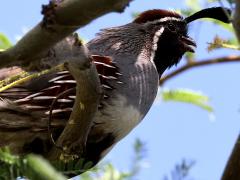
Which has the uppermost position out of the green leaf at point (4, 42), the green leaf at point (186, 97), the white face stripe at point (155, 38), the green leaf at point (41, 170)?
the green leaf at point (41, 170)

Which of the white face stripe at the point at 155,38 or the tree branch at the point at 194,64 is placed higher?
the white face stripe at the point at 155,38

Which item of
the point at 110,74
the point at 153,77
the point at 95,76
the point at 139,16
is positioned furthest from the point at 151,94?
the point at 95,76

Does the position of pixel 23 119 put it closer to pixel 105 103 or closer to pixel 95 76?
pixel 105 103

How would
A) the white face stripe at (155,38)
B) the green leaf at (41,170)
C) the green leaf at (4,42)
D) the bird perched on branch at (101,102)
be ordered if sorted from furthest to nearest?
the white face stripe at (155,38), the green leaf at (4,42), the bird perched on branch at (101,102), the green leaf at (41,170)

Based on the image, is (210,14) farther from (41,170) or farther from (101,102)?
(41,170)

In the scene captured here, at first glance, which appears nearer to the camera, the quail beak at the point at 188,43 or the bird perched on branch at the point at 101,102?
the bird perched on branch at the point at 101,102

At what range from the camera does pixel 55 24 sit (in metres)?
2.44

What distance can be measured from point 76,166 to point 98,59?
1.85 m

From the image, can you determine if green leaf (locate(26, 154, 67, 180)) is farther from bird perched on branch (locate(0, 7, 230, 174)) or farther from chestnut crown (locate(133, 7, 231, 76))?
chestnut crown (locate(133, 7, 231, 76))

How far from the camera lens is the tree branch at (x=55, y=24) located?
2.38 meters

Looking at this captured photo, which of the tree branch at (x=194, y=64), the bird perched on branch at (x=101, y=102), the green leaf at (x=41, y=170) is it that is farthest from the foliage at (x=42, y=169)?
the tree branch at (x=194, y=64)

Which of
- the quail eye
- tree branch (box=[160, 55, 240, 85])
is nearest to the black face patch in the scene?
the quail eye

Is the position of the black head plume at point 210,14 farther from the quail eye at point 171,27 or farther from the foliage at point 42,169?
the foliage at point 42,169

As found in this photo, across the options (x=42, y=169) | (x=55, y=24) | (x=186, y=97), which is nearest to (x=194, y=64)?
(x=186, y=97)
